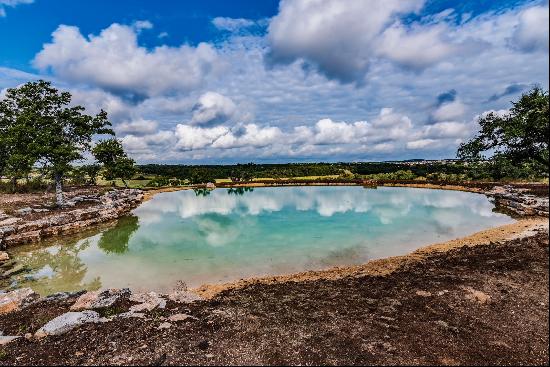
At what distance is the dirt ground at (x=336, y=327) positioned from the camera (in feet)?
23.8

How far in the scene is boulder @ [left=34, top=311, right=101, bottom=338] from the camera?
28.3 feet

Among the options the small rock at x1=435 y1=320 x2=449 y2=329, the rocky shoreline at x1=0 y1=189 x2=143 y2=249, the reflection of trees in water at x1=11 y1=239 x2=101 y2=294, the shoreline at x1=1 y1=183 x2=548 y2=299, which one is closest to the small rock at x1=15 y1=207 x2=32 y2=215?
the rocky shoreline at x1=0 y1=189 x2=143 y2=249

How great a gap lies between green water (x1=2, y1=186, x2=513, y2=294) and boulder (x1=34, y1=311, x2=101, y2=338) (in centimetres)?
418

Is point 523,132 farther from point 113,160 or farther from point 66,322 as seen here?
point 113,160

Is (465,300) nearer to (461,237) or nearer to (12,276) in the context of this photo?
(461,237)

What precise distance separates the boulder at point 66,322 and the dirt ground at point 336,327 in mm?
246

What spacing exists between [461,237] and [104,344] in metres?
19.4

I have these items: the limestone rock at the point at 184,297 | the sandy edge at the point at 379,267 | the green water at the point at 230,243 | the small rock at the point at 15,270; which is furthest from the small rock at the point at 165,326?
the small rock at the point at 15,270

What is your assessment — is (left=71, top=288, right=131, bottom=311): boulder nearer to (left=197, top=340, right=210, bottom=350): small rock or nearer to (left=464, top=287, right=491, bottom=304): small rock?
(left=197, top=340, right=210, bottom=350): small rock

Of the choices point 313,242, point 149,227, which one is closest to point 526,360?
point 313,242

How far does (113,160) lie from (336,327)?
159ft

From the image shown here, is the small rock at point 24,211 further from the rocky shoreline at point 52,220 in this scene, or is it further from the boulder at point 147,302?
the boulder at point 147,302

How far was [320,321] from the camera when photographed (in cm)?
888

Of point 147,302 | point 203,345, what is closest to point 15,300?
point 147,302
